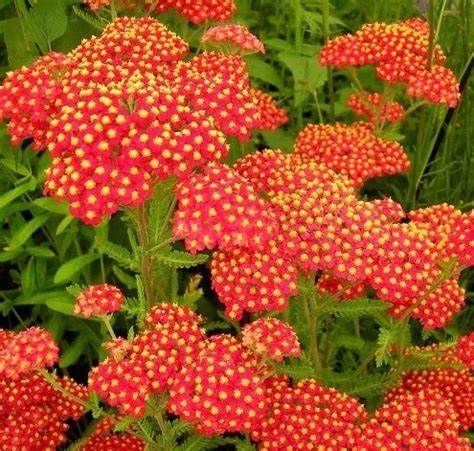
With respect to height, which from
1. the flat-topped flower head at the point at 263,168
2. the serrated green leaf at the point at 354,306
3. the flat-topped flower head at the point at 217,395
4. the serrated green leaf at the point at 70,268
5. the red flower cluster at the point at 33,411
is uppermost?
the flat-topped flower head at the point at 263,168

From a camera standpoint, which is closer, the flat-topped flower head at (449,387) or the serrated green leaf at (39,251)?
the flat-topped flower head at (449,387)

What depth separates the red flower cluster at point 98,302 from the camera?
2.66 metres

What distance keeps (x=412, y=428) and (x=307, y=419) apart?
37 centimetres

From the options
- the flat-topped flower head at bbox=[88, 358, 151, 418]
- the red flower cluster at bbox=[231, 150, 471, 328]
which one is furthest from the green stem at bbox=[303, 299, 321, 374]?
the flat-topped flower head at bbox=[88, 358, 151, 418]

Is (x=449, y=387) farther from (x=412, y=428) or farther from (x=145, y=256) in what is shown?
(x=145, y=256)

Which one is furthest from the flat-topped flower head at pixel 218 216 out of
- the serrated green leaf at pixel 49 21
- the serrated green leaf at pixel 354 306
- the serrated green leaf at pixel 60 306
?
the serrated green leaf at pixel 49 21

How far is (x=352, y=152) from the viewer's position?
370 centimetres

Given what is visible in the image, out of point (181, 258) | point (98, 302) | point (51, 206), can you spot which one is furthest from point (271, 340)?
point (51, 206)

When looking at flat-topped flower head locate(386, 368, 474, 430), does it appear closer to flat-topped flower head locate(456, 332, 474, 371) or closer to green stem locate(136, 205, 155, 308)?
flat-topped flower head locate(456, 332, 474, 371)

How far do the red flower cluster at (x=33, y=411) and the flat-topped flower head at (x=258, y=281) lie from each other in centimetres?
75

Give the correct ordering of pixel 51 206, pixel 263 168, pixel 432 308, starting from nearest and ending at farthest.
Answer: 1. pixel 432 308
2. pixel 263 168
3. pixel 51 206

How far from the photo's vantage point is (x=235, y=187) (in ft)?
8.45

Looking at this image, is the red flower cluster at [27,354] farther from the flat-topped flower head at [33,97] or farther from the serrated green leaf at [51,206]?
the serrated green leaf at [51,206]

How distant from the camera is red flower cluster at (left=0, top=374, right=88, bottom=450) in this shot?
117 inches
